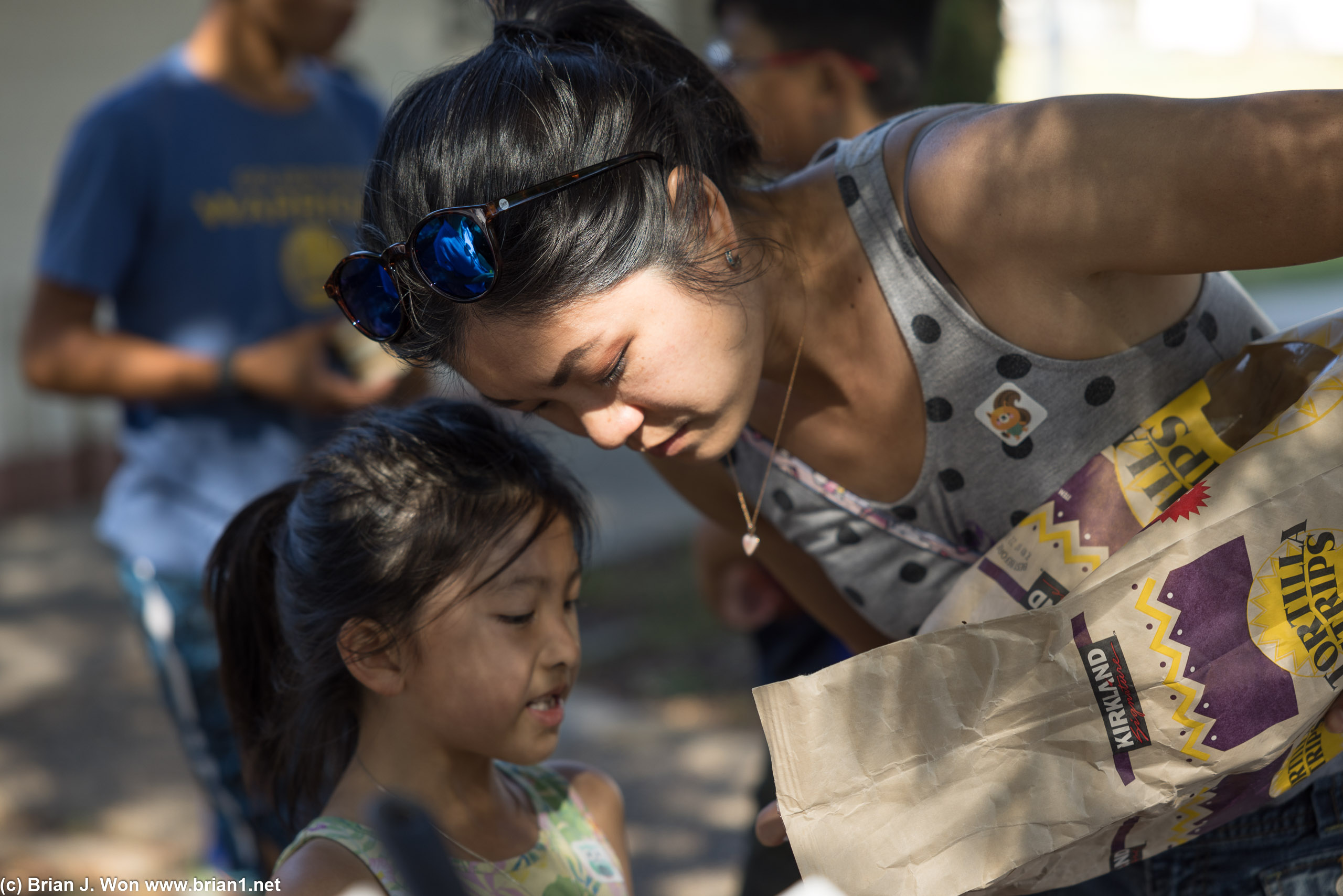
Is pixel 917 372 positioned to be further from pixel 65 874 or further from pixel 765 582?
pixel 65 874

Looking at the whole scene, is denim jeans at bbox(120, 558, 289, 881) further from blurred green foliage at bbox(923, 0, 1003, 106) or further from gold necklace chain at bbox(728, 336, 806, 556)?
blurred green foliage at bbox(923, 0, 1003, 106)

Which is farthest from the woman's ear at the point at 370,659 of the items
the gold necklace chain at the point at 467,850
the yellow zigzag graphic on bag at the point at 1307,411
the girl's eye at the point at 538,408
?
the yellow zigzag graphic on bag at the point at 1307,411

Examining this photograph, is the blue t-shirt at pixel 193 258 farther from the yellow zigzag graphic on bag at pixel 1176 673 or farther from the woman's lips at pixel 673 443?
the yellow zigzag graphic on bag at pixel 1176 673

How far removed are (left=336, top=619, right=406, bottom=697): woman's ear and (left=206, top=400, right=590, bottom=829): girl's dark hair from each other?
0.01m

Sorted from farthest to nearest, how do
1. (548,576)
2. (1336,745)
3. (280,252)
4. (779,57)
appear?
(280,252) → (779,57) → (548,576) → (1336,745)

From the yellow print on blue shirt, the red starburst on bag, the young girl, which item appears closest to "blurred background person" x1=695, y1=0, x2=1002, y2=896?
the young girl

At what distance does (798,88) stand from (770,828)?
5.22 ft

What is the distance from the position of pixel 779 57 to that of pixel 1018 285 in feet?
4.00

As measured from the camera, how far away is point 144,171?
2.64m

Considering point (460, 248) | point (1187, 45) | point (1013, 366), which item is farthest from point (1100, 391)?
point (1187, 45)

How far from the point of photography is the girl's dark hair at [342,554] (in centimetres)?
165

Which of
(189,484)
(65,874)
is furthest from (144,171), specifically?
(65,874)

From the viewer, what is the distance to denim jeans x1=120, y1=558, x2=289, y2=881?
2439 mm

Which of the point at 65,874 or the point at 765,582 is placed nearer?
the point at 765,582
